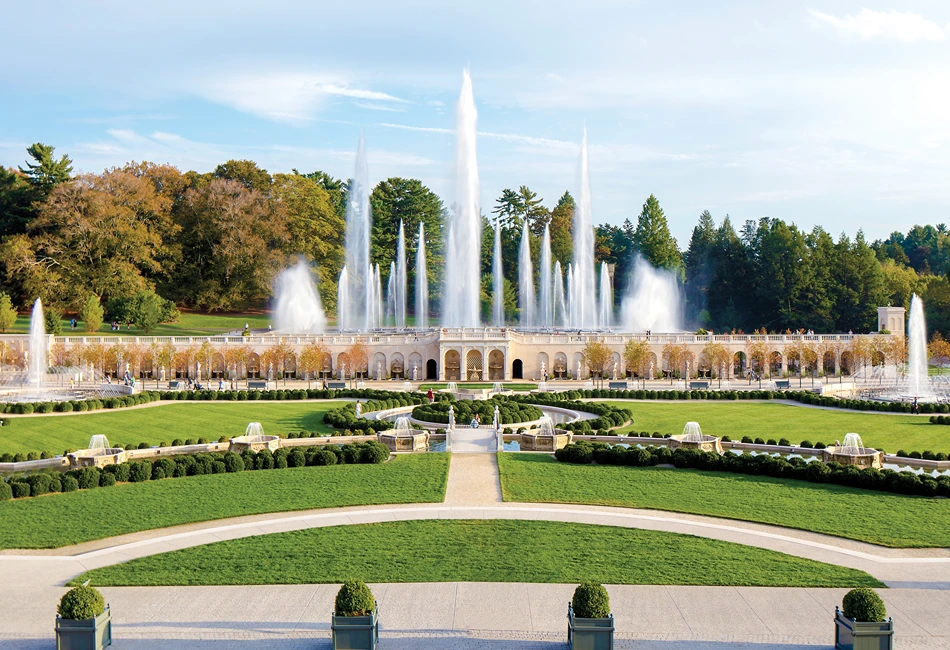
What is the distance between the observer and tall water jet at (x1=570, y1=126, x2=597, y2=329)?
89438 millimetres

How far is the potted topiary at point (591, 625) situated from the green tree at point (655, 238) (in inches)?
4449

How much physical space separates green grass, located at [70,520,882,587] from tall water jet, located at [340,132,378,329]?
69011 millimetres

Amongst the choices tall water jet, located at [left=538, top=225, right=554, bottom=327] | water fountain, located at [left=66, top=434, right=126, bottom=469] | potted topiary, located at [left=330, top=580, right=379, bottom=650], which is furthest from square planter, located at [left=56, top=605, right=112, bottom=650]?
tall water jet, located at [left=538, top=225, right=554, bottom=327]

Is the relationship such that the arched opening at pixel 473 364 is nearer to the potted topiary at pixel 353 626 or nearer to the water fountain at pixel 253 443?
the water fountain at pixel 253 443

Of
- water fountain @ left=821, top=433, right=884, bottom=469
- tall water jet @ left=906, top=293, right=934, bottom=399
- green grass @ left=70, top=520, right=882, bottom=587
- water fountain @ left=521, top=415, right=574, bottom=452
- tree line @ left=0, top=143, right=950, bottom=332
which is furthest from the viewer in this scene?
tree line @ left=0, top=143, right=950, bottom=332

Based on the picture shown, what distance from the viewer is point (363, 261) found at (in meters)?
104

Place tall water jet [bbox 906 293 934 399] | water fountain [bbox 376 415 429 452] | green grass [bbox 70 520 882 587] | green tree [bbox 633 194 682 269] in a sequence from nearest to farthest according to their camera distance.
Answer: green grass [bbox 70 520 882 587] < water fountain [bbox 376 415 429 452] < tall water jet [bbox 906 293 934 399] < green tree [bbox 633 194 682 269]

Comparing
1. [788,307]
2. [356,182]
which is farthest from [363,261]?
[788,307]

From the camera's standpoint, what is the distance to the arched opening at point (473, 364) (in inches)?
3052

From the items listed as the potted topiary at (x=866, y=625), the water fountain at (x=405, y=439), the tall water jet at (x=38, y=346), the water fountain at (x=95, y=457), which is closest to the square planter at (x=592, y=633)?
the potted topiary at (x=866, y=625)

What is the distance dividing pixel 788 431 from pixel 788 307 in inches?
2883

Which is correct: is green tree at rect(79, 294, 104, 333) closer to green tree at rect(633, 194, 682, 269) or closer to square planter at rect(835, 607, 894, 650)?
green tree at rect(633, 194, 682, 269)

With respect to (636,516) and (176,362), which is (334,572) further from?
(176,362)

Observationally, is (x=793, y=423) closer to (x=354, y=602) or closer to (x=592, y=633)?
(x=592, y=633)
